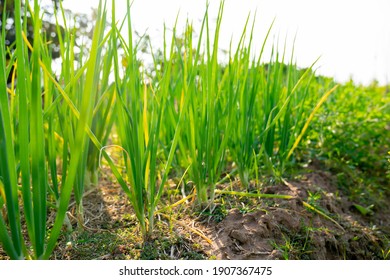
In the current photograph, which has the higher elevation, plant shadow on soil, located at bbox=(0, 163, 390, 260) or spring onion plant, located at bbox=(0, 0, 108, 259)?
spring onion plant, located at bbox=(0, 0, 108, 259)

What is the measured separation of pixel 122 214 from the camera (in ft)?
4.40

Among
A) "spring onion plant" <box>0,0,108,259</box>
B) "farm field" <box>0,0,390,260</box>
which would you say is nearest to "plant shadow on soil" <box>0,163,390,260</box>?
"farm field" <box>0,0,390,260</box>

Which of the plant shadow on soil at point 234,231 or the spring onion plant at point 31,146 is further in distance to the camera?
the plant shadow on soil at point 234,231

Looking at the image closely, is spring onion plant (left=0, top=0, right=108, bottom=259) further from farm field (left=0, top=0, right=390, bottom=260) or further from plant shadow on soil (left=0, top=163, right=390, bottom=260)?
plant shadow on soil (left=0, top=163, right=390, bottom=260)

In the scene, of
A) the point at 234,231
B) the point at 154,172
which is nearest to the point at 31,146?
the point at 154,172

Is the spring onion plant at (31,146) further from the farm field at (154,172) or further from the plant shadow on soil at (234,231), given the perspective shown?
the plant shadow on soil at (234,231)

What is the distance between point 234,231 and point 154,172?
0.95 feet

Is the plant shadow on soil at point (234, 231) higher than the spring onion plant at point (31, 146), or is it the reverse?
the spring onion plant at point (31, 146)

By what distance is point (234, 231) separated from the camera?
3.78 ft

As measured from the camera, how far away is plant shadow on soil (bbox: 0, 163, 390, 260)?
1102 millimetres

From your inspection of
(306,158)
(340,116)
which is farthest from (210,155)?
(340,116)

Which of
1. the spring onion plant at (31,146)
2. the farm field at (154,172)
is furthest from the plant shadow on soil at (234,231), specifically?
the spring onion plant at (31,146)

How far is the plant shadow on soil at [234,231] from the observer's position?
3.61 feet
